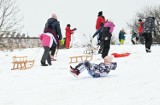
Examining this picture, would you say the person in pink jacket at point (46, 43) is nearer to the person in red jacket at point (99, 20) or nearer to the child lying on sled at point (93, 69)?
the child lying on sled at point (93, 69)

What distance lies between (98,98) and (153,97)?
927 mm

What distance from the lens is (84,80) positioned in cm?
895

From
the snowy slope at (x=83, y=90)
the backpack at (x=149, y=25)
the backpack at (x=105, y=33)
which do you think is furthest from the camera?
the backpack at (x=149, y=25)

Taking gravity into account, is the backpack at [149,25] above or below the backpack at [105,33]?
above

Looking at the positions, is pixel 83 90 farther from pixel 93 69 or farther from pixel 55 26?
pixel 55 26

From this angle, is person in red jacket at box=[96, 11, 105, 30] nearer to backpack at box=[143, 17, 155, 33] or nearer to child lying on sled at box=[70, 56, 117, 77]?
backpack at box=[143, 17, 155, 33]

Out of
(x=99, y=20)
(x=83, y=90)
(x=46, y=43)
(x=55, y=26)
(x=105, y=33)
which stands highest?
(x=99, y=20)

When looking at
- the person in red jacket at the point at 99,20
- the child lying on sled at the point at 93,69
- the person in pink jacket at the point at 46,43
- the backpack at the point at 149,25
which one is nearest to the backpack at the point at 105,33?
the person in pink jacket at the point at 46,43

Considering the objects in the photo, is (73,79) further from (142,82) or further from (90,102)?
(90,102)

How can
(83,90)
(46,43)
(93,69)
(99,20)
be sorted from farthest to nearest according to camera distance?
(99,20) → (46,43) → (93,69) → (83,90)

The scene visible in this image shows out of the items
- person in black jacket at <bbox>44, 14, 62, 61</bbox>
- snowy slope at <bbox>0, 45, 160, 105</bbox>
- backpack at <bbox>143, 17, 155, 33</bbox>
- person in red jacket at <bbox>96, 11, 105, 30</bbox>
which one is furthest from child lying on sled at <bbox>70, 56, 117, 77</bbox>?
person in red jacket at <bbox>96, 11, 105, 30</bbox>

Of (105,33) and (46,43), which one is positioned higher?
(105,33)

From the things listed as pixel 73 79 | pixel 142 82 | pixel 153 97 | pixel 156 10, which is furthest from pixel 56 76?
pixel 156 10

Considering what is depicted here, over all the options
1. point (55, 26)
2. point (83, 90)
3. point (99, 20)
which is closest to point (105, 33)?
point (55, 26)
